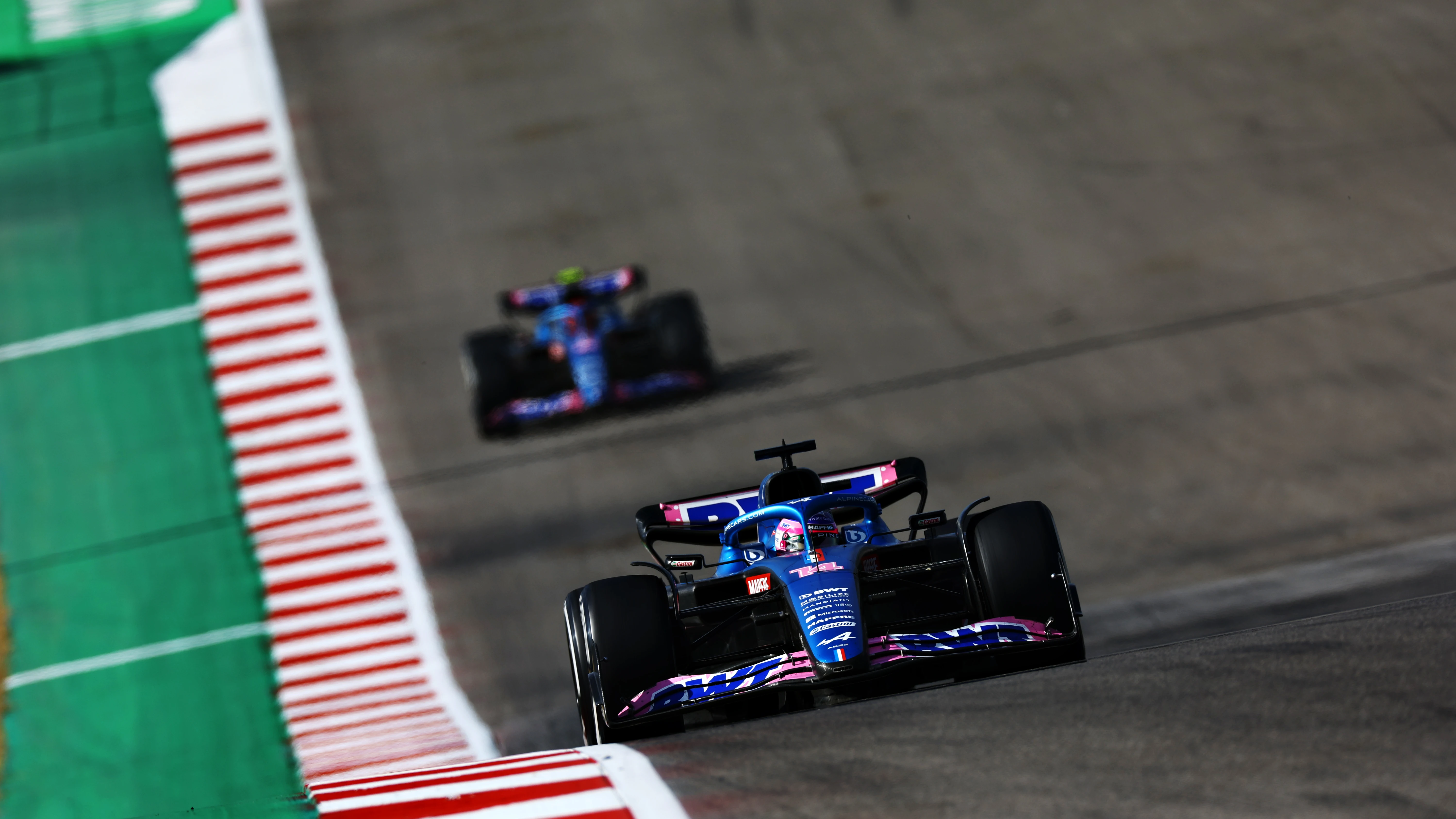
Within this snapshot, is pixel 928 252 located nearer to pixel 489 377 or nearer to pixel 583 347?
pixel 583 347

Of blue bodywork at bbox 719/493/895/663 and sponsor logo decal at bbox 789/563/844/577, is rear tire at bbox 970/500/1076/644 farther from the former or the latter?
sponsor logo decal at bbox 789/563/844/577

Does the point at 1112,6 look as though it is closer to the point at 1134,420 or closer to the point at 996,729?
the point at 1134,420

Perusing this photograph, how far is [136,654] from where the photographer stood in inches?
487

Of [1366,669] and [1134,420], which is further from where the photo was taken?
[1134,420]

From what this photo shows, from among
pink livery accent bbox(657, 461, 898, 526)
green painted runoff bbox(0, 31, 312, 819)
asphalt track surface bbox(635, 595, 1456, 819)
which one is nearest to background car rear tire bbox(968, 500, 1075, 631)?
asphalt track surface bbox(635, 595, 1456, 819)

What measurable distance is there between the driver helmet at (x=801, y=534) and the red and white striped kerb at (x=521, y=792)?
1.54m

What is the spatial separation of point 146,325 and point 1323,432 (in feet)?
39.6

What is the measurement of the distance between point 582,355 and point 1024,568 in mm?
6323

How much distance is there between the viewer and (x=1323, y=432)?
12312 millimetres

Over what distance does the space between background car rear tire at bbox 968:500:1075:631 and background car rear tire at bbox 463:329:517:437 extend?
647 cm

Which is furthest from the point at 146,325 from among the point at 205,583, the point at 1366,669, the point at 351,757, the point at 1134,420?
the point at 1366,669

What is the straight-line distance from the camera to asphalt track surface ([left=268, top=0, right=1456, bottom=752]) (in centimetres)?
1205

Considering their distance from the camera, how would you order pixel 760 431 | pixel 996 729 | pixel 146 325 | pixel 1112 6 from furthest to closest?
pixel 1112 6, pixel 146 325, pixel 760 431, pixel 996 729

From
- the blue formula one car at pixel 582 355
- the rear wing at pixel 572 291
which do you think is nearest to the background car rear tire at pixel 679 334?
the blue formula one car at pixel 582 355
